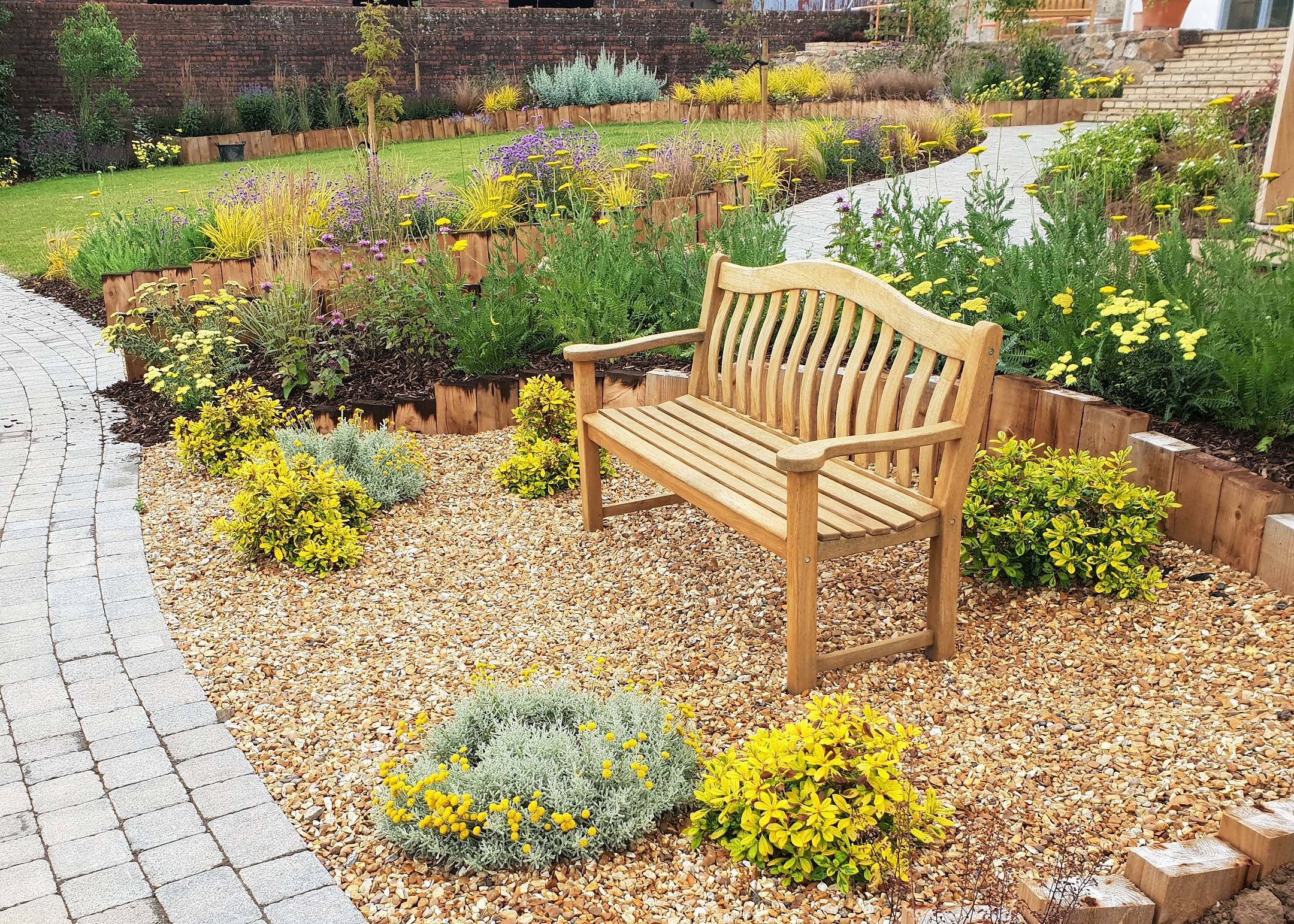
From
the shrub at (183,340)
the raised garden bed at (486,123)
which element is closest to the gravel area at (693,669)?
the shrub at (183,340)

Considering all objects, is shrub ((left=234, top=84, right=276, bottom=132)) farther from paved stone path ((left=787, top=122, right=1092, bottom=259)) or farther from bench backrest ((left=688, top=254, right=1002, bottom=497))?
bench backrest ((left=688, top=254, right=1002, bottom=497))

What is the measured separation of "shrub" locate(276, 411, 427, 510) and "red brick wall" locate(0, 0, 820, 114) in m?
16.9

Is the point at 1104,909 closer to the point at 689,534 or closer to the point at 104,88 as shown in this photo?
the point at 689,534

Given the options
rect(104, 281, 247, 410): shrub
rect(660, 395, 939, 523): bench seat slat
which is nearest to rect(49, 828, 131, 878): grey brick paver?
rect(660, 395, 939, 523): bench seat slat

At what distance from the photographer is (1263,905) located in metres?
2.07

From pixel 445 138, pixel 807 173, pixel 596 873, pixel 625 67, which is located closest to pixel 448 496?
pixel 596 873

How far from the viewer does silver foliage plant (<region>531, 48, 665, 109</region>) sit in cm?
1881

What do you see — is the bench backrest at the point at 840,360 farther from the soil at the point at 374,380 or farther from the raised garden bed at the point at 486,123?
the raised garden bed at the point at 486,123

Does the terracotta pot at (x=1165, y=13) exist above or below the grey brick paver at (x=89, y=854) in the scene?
above

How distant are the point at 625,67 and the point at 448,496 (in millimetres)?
16924

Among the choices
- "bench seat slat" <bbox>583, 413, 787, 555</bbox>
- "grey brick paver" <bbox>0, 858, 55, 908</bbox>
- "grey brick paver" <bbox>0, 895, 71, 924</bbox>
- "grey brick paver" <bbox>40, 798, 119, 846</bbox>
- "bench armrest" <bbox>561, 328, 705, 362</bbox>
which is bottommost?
"grey brick paver" <bbox>40, 798, 119, 846</bbox>

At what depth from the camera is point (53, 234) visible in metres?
10.6

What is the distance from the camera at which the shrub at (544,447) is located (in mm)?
4891

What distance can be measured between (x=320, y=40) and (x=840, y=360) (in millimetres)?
19533
